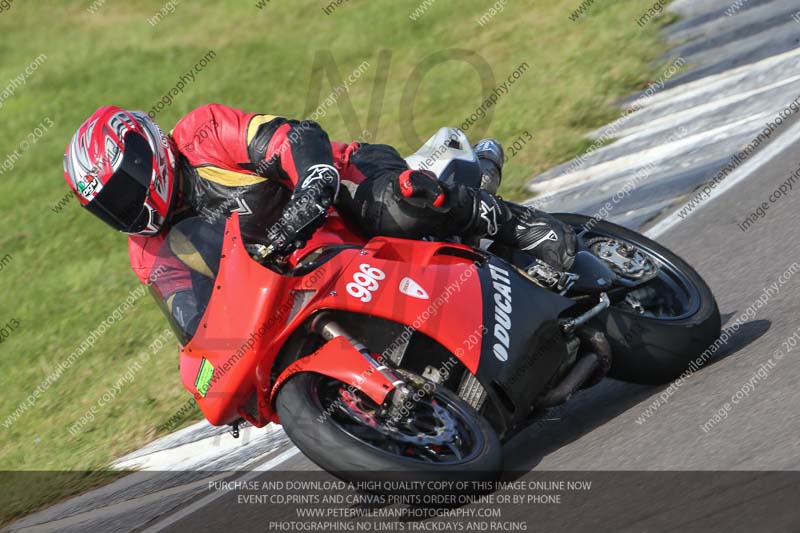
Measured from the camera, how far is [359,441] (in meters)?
4.04

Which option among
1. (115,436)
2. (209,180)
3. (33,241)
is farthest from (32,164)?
(209,180)

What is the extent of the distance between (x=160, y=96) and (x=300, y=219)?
480 inches

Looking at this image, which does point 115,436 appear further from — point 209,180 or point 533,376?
point 533,376

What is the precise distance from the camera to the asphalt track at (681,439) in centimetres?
380

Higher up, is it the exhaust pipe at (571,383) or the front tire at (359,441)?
the front tire at (359,441)

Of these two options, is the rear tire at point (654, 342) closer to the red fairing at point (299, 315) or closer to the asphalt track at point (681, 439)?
the asphalt track at point (681, 439)

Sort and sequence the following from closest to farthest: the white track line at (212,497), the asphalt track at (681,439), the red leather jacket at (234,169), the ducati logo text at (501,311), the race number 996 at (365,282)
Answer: the asphalt track at (681,439)
the race number 996 at (365,282)
the ducati logo text at (501,311)
the red leather jacket at (234,169)
the white track line at (212,497)

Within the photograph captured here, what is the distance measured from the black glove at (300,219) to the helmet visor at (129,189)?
68 cm

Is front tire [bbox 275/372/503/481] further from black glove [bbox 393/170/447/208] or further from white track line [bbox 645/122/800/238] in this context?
white track line [bbox 645/122/800/238]

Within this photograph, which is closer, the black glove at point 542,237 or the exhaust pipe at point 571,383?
the exhaust pipe at point 571,383

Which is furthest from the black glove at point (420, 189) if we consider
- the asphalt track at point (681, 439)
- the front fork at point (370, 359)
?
the asphalt track at point (681, 439)

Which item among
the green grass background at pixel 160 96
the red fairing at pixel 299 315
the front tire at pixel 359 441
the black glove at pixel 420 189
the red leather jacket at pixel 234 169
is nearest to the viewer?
the front tire at pixel 359 441

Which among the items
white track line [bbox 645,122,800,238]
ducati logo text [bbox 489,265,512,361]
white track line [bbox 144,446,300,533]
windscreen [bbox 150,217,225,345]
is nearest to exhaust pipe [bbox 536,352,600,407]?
ducati logo text [bbox 489,265,512,361]

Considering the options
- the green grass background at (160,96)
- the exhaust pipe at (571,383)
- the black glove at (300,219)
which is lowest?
the green grass background at (160,96)
